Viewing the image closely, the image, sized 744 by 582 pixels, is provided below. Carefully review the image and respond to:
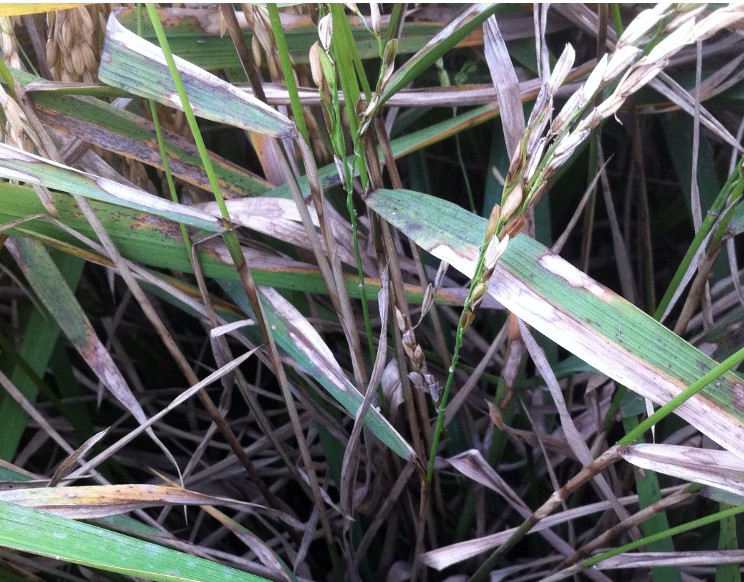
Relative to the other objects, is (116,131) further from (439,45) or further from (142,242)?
(439,45)

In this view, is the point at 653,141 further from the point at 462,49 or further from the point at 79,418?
the point at 79,418

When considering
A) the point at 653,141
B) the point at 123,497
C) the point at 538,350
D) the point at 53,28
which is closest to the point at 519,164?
the point at 538,350

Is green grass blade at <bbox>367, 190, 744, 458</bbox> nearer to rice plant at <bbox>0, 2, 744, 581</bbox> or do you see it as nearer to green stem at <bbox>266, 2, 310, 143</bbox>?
rice plant at <bbox>0, 2, 744, 581</bbox>

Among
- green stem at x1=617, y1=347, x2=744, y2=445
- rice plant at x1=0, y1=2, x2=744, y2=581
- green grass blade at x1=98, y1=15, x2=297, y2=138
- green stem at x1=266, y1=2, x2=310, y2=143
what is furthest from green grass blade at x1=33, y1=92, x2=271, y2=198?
green stem at x1=617, y1=347, x2=744, y2=445

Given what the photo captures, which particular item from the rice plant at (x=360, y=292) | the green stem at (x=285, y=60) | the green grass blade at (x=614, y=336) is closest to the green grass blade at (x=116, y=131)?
the rice plant at (x=360, y=292)

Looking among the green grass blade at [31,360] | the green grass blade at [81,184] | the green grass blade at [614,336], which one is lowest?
the green grass blade at [31,360]

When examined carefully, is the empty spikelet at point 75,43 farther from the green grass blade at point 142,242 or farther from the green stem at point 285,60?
the green stem at point 285,60
